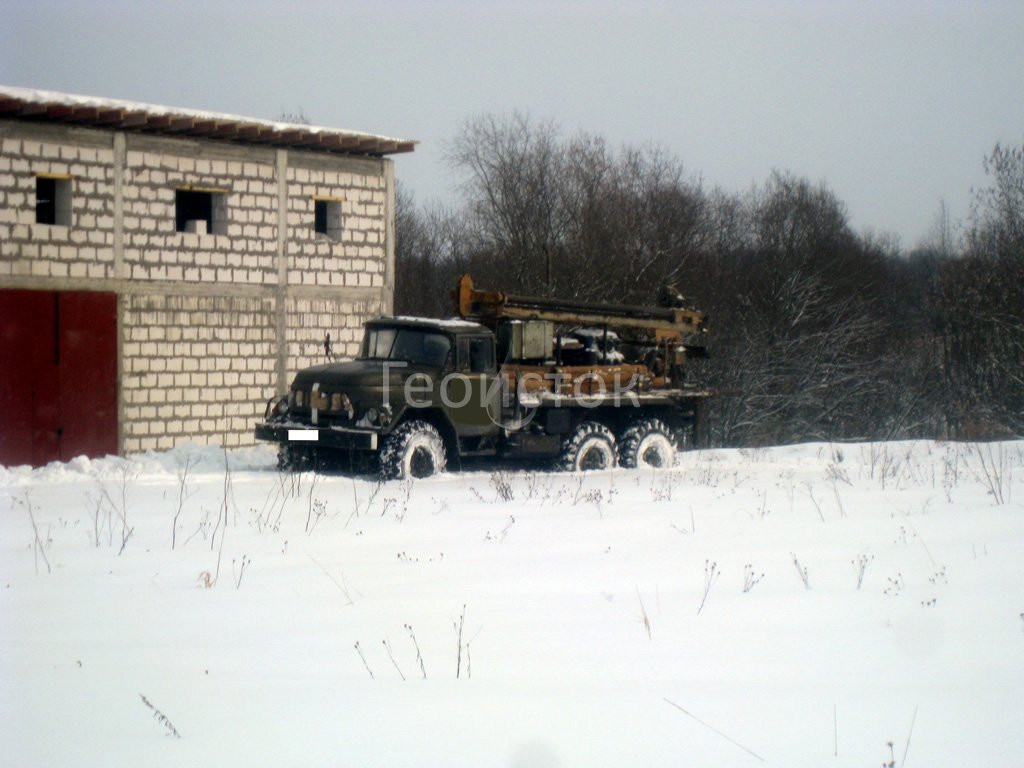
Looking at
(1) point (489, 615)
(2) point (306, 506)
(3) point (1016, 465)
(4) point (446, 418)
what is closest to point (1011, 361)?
(3) point (1016, 465)

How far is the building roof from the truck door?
18.3 feet

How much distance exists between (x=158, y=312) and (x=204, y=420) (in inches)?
69.8

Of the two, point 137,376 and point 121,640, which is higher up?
point 137,376

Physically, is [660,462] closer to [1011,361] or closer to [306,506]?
[306,506]

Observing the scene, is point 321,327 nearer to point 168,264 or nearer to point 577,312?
point 168,264

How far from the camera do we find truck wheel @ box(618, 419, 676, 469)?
1544cm

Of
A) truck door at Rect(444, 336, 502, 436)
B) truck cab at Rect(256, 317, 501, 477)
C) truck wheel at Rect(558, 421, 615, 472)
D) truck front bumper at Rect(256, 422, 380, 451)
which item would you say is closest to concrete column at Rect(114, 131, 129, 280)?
truck cab at Rect(256, 317, 501, 477)

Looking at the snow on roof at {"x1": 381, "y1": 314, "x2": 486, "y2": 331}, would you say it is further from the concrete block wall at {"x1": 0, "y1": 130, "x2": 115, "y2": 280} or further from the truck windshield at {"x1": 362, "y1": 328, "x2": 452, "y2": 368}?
the concrete block wall at {"x1": 0, "y1": 130, "x2": 115, "y2": 280}

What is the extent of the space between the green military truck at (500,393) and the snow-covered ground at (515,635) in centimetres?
292

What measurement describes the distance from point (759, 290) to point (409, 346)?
1249 inches

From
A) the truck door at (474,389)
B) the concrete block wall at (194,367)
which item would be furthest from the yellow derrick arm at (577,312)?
the concrete block wall at (194,367)

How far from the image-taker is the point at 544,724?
4238mm

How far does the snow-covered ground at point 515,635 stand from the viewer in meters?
4.12

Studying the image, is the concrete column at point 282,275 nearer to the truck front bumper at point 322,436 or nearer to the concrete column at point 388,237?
the concrete column at point 388,237
